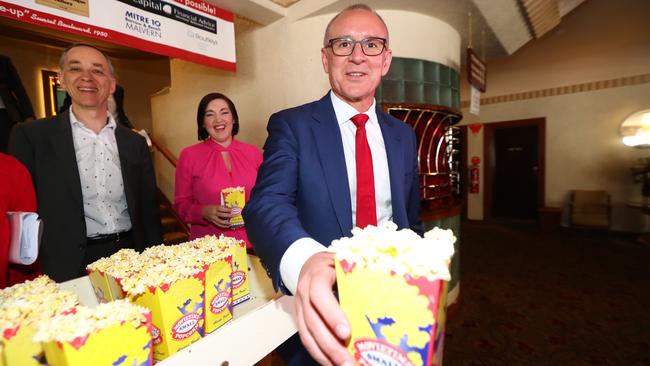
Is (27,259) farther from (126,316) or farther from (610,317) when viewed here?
(610,317)

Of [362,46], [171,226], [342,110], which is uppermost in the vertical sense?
[362,46]

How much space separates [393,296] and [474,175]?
8786mm

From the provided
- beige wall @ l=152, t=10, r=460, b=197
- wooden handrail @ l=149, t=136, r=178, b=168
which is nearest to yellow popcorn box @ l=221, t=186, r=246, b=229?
beige wall @ l=152, t=10, r=460, b=197

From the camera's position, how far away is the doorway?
805 centimetres

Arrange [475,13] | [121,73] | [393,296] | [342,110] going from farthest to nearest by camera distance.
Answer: [121,73] → [475,13] → [342,110] → [393,296]

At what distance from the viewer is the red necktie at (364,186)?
1238 millimetres

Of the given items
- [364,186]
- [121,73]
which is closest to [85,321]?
[364,186]

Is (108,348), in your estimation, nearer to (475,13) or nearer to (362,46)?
(362,46)

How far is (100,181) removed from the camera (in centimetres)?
172

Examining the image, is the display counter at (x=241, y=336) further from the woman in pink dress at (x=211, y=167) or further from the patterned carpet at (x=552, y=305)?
the patterned carpet at (x=552, y=305)

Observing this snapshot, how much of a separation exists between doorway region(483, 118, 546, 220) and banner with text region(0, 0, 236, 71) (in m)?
7.40

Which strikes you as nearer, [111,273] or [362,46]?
[111,273]

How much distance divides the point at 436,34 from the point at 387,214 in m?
3.03

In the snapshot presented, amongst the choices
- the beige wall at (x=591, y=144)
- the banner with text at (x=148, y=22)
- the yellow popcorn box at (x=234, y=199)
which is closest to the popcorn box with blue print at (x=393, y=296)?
the yellow popcorn box at (x=234, y=199)
